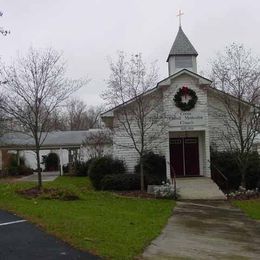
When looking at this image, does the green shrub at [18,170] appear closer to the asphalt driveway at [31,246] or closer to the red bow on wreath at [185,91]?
the red bow on wreath at [185,91]

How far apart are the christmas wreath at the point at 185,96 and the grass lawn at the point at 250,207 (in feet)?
24.1

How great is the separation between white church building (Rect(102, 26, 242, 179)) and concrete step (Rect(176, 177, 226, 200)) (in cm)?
127

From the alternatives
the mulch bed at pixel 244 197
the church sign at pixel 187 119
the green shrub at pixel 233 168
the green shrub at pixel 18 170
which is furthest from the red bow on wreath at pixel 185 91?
the green shrub at pixel 18 170

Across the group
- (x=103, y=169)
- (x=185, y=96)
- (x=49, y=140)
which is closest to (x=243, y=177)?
(x=185, y=96)

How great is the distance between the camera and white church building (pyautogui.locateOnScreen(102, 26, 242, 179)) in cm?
2611

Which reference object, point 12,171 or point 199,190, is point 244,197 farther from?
point 12,171

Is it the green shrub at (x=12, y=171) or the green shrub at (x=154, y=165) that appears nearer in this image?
the green shrub at (x=154, y=165)

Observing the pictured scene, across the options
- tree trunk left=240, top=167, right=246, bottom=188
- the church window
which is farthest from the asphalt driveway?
the church window

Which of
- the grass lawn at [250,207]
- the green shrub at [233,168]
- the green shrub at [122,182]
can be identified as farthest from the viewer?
the green shrub at [233,168]

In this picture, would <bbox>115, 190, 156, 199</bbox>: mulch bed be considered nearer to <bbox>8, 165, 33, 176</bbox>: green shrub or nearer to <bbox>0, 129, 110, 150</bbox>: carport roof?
<bbox>0, 129, 110, 150</bbox>: carport roof

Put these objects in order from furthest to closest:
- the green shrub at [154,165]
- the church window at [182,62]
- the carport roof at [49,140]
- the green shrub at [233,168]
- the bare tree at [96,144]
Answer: the carport roof at [49,140] < the bare tree at [96,144] < the church window at [182,62] < the green shrub at [154,165] < the green shrub at [233,168]

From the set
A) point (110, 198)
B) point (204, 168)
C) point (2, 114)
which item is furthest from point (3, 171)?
point (110, 198)

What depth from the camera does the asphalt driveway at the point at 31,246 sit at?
8.58 meters

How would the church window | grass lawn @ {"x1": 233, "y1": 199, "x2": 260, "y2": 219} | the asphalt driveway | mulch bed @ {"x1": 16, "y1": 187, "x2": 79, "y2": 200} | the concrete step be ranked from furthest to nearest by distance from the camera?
the church window, the concrete step, mulch bed @ {"x1": 16, "y1": 187, "x2": 79, "y2": 200}, grass lawn @ {"x1": 233, "y1": 199, "x2": 260, "y2": 219}, the asphalt driveway
